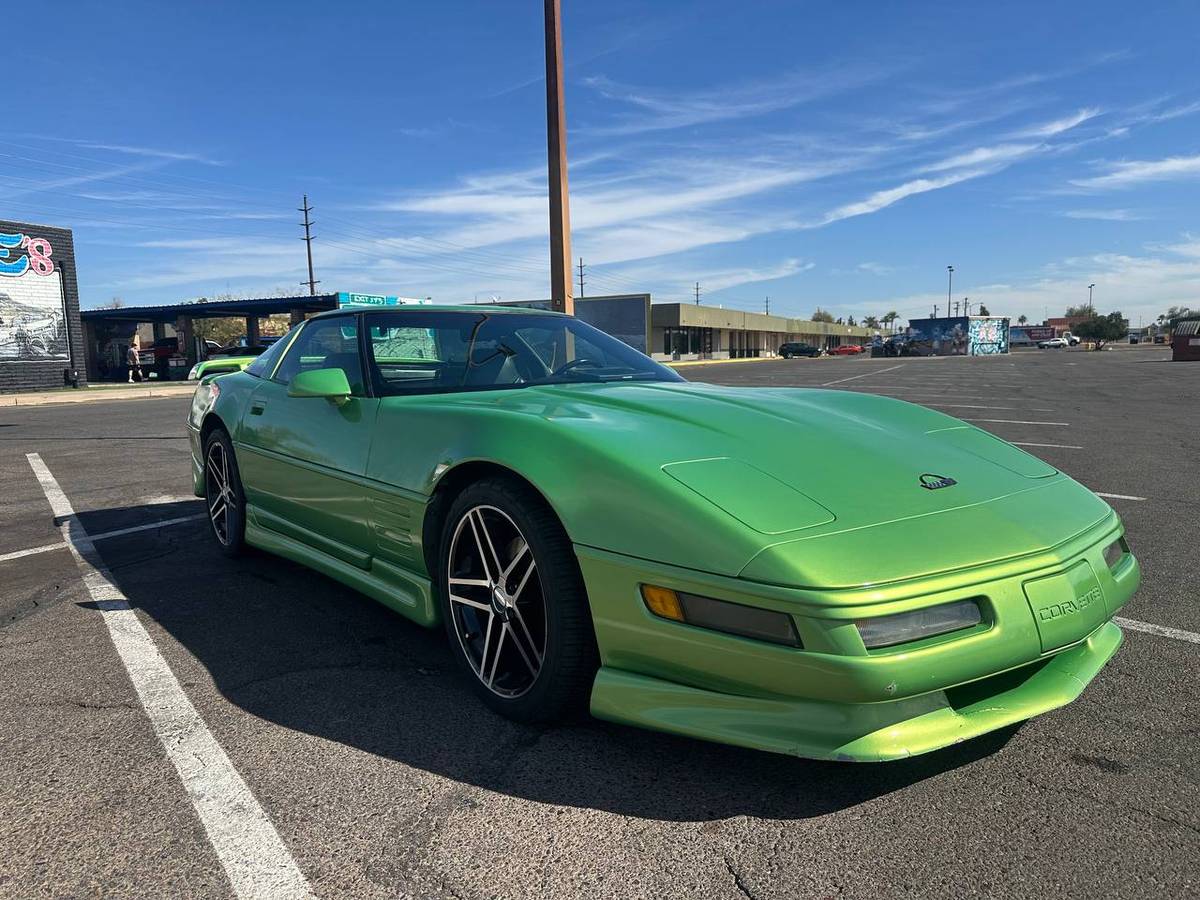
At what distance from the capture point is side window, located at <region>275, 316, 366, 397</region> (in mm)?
3347

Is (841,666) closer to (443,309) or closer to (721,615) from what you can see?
(721,615)

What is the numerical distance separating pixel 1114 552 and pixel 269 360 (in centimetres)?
383

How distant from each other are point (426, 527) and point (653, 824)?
123 cm

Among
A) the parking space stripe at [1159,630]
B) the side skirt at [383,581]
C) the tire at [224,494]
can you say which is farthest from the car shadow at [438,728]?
the parking space stripe at [1159,630]

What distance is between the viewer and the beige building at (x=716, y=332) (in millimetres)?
53750

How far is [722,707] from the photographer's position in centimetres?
191

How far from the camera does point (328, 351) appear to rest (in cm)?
372

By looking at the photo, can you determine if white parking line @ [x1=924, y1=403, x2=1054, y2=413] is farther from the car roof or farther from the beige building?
the beige building

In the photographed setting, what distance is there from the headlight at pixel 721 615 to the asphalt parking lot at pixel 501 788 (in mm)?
472

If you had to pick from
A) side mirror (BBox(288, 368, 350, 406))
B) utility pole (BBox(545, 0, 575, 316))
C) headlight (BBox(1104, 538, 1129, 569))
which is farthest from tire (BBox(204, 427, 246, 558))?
utility pole (BBox(545, 0, 575, 316))

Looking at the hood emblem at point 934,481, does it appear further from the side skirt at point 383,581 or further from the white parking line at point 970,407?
the white parking line at point 970,407

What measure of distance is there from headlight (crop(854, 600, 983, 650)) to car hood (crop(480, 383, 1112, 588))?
0.29 ft

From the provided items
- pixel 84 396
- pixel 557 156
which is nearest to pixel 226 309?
pixel 84 396

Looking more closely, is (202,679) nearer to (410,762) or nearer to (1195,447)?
(410,762)
